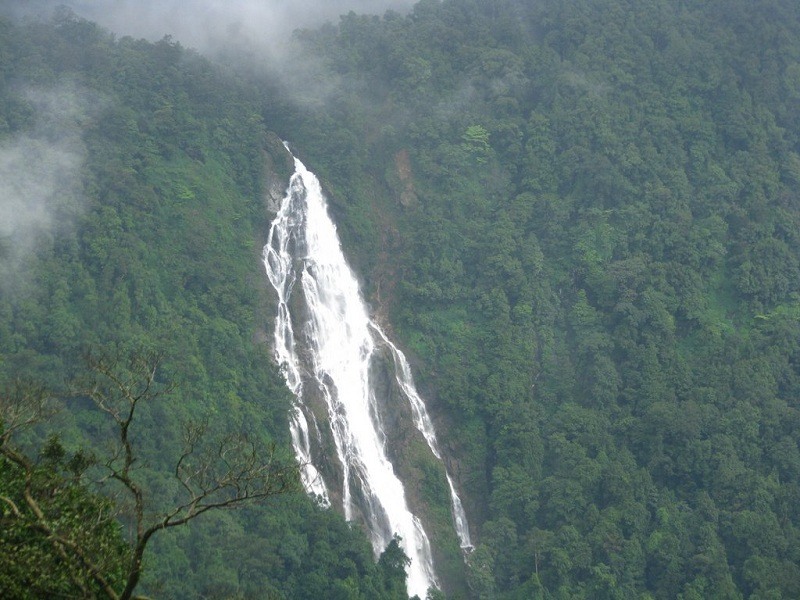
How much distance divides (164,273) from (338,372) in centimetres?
792

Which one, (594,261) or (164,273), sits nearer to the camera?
(164,273)

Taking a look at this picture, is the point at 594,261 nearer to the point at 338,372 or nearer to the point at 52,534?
the point at 338,372

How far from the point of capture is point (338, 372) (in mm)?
42375

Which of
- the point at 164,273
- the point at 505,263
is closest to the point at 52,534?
the point at 164,273

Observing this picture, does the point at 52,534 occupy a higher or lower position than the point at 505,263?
higher

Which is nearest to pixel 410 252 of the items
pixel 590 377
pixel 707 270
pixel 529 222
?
pixel 529 222

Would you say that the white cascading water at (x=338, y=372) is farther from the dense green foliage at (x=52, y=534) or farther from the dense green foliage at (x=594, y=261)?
the dense green foliage at (x=52, y=534)

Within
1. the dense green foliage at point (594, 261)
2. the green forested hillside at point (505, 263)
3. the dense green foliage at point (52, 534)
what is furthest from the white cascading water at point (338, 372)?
the dense green foliage at point (52, 534)

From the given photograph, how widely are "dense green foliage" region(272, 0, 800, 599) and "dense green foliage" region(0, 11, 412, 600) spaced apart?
221 inches

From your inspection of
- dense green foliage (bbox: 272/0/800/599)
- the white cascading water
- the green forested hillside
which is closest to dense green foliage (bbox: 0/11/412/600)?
the green forested hillside

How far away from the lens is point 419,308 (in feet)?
152

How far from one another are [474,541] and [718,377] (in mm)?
12330

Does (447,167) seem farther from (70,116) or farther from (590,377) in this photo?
(70,116)

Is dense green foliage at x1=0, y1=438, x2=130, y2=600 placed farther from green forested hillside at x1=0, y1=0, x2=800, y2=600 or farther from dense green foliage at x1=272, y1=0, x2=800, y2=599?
dense green foliage at x1=272, y1=0, x2=800, y2=599
